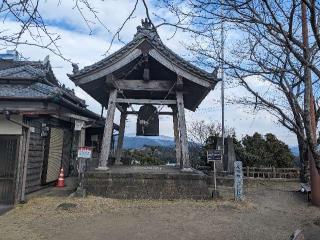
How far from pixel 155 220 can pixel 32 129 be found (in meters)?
6.11

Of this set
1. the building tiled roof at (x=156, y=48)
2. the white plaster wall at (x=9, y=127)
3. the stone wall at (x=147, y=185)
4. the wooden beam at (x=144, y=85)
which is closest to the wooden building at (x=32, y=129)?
the white plaster wall at (x=9, y=127)

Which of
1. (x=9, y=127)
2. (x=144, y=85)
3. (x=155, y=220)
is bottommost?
(x=155, y=220)

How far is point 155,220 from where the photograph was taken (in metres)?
9.67

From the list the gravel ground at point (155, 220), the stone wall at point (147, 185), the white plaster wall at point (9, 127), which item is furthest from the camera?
the stone wall at point (147, 185)

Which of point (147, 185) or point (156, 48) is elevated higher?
point (156, 48)

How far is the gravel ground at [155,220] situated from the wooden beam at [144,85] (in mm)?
4330

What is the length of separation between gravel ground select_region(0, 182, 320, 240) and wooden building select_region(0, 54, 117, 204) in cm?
127

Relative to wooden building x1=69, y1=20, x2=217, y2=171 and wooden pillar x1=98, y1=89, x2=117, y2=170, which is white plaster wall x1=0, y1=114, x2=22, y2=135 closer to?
wooden building x1=69, y1=20, x2=217, y2=171

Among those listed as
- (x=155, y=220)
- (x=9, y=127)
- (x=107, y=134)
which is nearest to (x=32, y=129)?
(x=9, y=127)

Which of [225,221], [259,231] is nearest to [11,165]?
[225,221]

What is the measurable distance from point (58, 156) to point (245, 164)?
12.1 metres

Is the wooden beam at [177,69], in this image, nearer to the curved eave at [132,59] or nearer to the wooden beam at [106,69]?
the curved eave at [132,59]

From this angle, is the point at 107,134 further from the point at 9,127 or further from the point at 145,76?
the point at 9,127

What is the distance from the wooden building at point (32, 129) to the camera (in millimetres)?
11664
